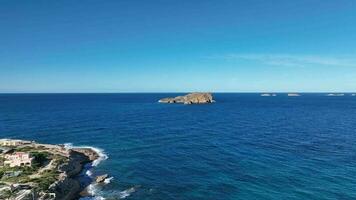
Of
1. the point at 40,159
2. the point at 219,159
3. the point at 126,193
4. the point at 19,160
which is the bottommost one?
the point at 126,193

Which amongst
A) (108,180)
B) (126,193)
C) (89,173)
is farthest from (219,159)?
(89,173)

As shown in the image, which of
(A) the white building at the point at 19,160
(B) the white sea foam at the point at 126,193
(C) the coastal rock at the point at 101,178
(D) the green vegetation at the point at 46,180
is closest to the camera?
(D) the green vegetation at the point at 46,180

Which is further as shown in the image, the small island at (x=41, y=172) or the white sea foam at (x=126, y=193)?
the white sea foam at (x=126, y=193)

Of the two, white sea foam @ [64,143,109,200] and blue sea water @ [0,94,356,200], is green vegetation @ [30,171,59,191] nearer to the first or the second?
white sea foam @ [64,143,109,200]

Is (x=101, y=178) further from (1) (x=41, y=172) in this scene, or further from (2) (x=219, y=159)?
(2) (x=219, y=159)

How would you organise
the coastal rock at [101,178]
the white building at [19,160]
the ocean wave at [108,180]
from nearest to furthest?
the ocean wave at [108,180]
the coastal rock at [101,178]
the white building at [19,160]

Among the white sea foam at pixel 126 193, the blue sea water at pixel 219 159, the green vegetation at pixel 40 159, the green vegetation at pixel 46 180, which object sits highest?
the green vegetation at pixel 40 159

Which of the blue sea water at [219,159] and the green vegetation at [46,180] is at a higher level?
the green vegetation at [46,180]

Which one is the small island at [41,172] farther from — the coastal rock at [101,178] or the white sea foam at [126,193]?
the white sea foam at [126,193]

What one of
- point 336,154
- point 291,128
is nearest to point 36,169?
point 336,154

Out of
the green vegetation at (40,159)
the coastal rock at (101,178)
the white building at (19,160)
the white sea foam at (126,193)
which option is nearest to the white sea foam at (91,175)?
the coastal rock at (101,178)
